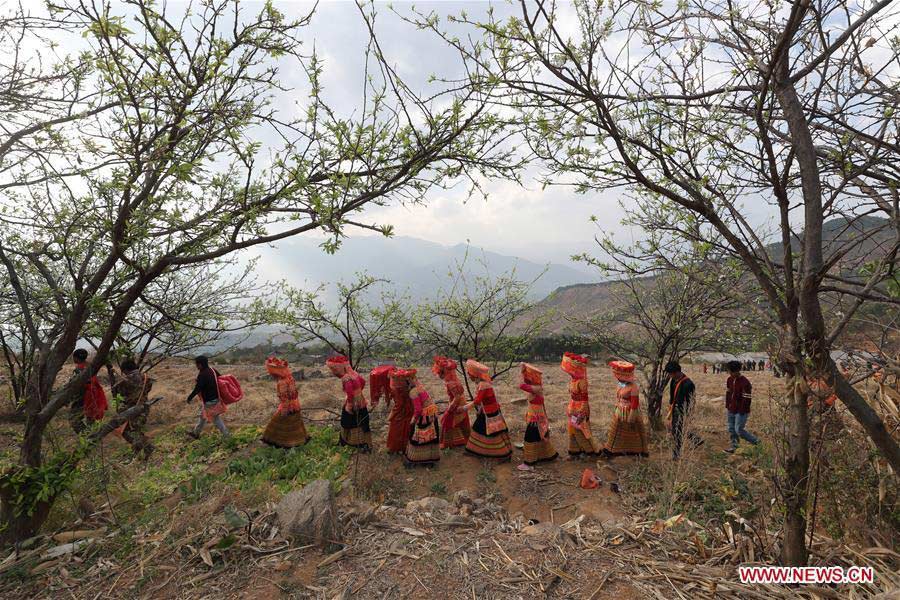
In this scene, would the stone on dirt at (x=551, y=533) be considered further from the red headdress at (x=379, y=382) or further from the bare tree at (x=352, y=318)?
the bare tree at (x=352, y=318)

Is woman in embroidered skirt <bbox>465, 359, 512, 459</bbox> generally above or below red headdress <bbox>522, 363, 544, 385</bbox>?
below

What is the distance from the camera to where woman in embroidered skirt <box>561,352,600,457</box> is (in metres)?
6.73

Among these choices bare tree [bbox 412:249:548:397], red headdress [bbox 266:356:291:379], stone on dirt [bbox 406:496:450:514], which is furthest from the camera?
bare tree [bbox 412:249:548:397]

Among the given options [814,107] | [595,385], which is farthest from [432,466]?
[595,385]

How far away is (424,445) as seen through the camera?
22.7ft

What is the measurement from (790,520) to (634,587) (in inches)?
41.5

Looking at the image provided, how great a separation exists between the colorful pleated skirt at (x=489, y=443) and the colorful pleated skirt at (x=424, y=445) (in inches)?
26.0

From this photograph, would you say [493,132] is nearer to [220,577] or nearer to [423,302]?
[220,577]

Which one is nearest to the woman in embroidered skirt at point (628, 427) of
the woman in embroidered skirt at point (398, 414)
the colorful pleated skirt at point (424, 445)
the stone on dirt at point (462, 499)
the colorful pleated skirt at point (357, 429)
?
the stone on dirt at point (462, 499)

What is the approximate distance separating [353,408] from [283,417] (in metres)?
1.39

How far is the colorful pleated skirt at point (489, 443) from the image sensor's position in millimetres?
6965

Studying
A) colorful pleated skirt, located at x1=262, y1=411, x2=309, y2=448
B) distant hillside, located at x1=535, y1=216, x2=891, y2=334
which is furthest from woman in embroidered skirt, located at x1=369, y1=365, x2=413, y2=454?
distant hillside, located at x1=535, y1=216, x2=891, y2=334

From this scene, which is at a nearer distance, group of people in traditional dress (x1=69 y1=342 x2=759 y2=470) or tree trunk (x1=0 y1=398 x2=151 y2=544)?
tree trunk (x1=0 y1=398 x2=151 y2=544)

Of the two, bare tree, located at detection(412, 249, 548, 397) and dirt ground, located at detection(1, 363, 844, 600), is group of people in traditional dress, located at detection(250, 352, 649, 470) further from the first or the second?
bare tree, located at detection(412, 249, 548, 397)
